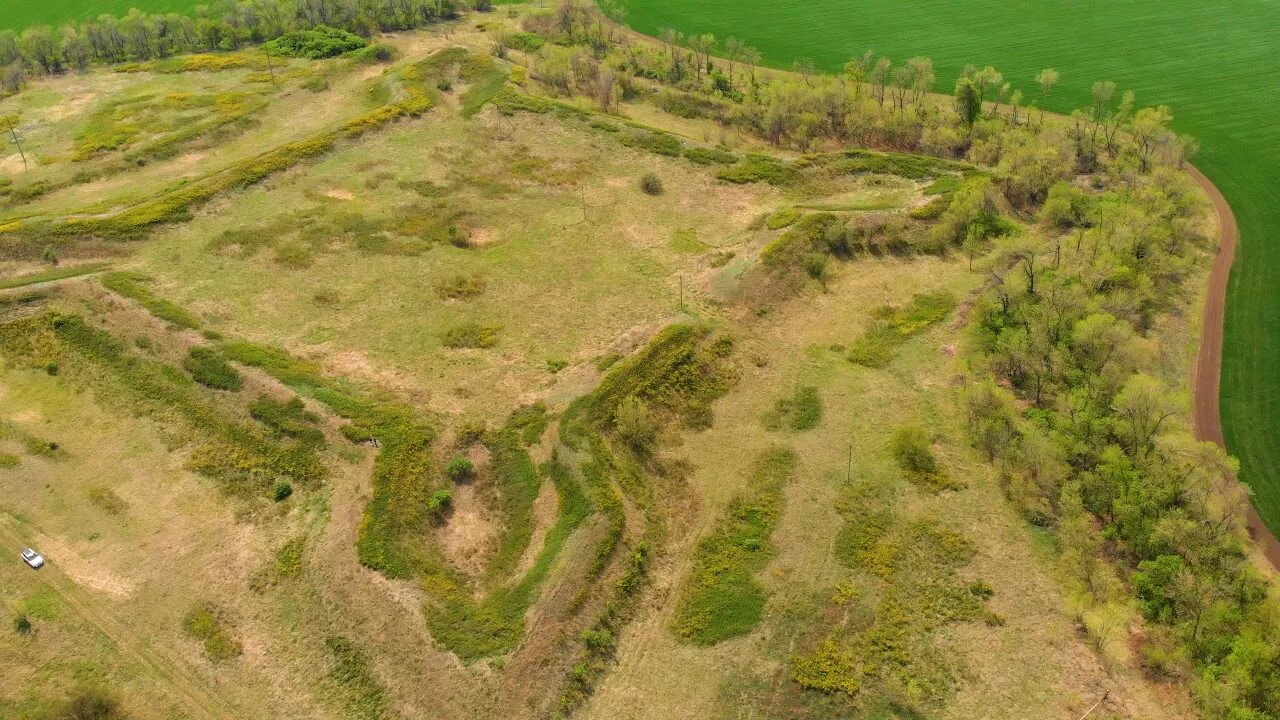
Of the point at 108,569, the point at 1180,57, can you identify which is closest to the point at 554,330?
the point at 108,569

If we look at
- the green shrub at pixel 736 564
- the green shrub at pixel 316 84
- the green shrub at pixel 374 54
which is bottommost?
the green shrub at pixel 736 564

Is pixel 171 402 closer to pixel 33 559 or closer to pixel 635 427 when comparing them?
pixel 33 559

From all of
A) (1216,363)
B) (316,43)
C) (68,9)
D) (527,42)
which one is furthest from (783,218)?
(68,9)

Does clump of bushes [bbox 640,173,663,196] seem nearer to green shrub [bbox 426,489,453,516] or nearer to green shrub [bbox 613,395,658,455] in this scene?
green shrub [bbox 613,395,658,455]

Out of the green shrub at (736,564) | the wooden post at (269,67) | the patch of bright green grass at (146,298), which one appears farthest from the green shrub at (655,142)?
the wooden post at (269,67)

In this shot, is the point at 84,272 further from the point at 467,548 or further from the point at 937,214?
the point at 937,214

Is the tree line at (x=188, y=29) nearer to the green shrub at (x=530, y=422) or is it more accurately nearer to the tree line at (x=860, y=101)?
the tree line at (x=860, y=101)
